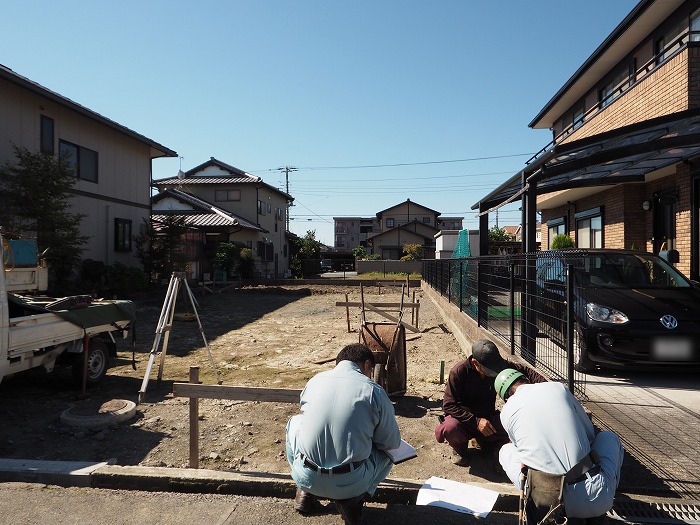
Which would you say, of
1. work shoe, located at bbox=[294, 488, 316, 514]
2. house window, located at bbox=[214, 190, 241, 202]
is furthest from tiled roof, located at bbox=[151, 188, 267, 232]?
work shoe, located at bbox=[294, 488, 316, 514]

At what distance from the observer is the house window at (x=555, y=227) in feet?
53.8

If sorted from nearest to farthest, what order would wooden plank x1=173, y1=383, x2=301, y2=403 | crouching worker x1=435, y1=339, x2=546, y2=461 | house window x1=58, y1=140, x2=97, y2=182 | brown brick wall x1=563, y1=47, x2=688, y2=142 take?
crouching worker x1=435, y1=339, x2=546, y2=461
wooden plank x1=173, y1=383, x2=301, y2=403
brown brick wall x1=563, y1=47, x2=688, y2=142
house window x1=58, y1=140, x2=97, y2=182

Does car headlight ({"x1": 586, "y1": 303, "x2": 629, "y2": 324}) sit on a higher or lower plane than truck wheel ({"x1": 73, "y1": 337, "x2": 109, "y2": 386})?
higher

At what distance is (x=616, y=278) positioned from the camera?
21.2ft

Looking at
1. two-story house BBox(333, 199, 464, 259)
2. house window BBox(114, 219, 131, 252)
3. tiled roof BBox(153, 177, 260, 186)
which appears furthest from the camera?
two-story house BBox(333, 199, 464, 259)

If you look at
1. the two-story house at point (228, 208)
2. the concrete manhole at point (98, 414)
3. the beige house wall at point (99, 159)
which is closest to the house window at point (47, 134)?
the beige house wall at point (99, 159)

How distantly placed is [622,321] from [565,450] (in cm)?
333

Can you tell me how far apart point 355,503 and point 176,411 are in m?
3.38

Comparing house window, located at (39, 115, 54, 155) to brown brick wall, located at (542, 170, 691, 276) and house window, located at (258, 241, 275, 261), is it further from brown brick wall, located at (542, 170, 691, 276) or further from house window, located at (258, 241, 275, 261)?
house window, located at (258, 241, 275, 261)

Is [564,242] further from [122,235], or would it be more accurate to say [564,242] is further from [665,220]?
[122,235]

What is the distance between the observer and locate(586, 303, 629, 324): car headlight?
5.34 metres

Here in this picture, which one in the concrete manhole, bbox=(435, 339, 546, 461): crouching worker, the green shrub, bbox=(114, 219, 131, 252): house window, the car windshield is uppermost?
bbox=(114, 219, 131, 252): house window

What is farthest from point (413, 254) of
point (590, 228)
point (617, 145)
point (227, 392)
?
point (227, 392)

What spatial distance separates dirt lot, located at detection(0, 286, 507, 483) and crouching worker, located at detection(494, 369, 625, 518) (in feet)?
3.79
